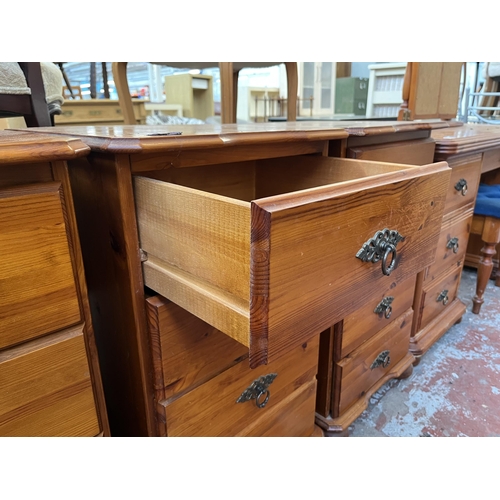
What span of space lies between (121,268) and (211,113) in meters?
3.64

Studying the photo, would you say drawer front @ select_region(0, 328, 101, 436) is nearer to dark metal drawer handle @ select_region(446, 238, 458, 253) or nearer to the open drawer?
the open drawer

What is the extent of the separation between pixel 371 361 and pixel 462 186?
1.76ft

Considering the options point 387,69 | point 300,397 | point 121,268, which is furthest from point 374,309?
point 387,69

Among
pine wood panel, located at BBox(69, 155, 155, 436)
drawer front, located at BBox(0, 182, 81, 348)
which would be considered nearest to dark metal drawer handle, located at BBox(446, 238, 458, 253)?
pine wood panel, located at BBox(69, 155, 155, 436)

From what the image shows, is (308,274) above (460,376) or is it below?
above

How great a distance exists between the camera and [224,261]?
0.42 m

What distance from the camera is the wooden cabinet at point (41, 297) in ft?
1.31

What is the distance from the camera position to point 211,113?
12.9 ft

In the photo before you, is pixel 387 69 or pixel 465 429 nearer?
pixel 465 429

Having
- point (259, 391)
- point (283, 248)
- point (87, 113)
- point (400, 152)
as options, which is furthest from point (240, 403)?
point (87, 113)

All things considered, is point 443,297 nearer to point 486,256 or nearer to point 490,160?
point 486,256

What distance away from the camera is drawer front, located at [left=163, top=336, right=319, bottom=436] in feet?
1.98

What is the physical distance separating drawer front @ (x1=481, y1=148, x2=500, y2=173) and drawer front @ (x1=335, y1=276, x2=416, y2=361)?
1.62 feet

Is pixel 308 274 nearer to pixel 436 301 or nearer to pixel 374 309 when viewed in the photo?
pixel 374 309
